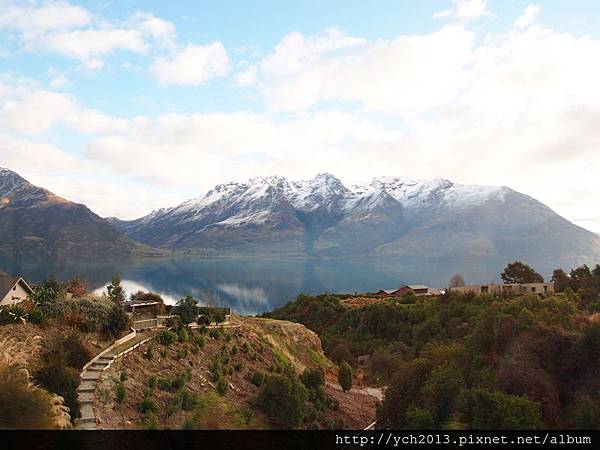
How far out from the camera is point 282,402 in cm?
2100

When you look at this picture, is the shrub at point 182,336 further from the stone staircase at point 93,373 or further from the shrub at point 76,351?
the shrub at point 76,351

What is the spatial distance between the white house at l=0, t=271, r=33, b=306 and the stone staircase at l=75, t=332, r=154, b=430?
838 centimetres

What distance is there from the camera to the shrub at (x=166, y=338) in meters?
22.8

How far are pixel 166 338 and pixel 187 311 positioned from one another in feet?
14.6

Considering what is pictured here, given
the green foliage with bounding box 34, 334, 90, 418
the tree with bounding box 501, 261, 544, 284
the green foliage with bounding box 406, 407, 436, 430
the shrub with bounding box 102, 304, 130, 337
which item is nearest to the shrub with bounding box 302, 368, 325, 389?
the shrub with bounding box 102, 304, 130, 337

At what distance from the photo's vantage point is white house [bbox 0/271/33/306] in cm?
2627

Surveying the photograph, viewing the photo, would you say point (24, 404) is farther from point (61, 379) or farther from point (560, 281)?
point (560, 281)

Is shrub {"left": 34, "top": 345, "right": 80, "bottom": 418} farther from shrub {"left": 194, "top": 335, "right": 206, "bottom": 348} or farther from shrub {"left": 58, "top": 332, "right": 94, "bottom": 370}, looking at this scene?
shrub {"left": 194, "top": 335, "right": 206, "bottom": 348}

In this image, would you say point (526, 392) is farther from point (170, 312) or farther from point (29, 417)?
point (170, 312)

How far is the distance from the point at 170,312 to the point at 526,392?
20398 millimetres

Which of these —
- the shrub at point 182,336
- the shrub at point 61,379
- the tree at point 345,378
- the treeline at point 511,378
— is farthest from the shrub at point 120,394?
the tree at point 345,378

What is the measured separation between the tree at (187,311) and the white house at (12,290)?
838cm

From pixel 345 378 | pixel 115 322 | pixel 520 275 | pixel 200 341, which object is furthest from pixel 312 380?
pixel 520 275
